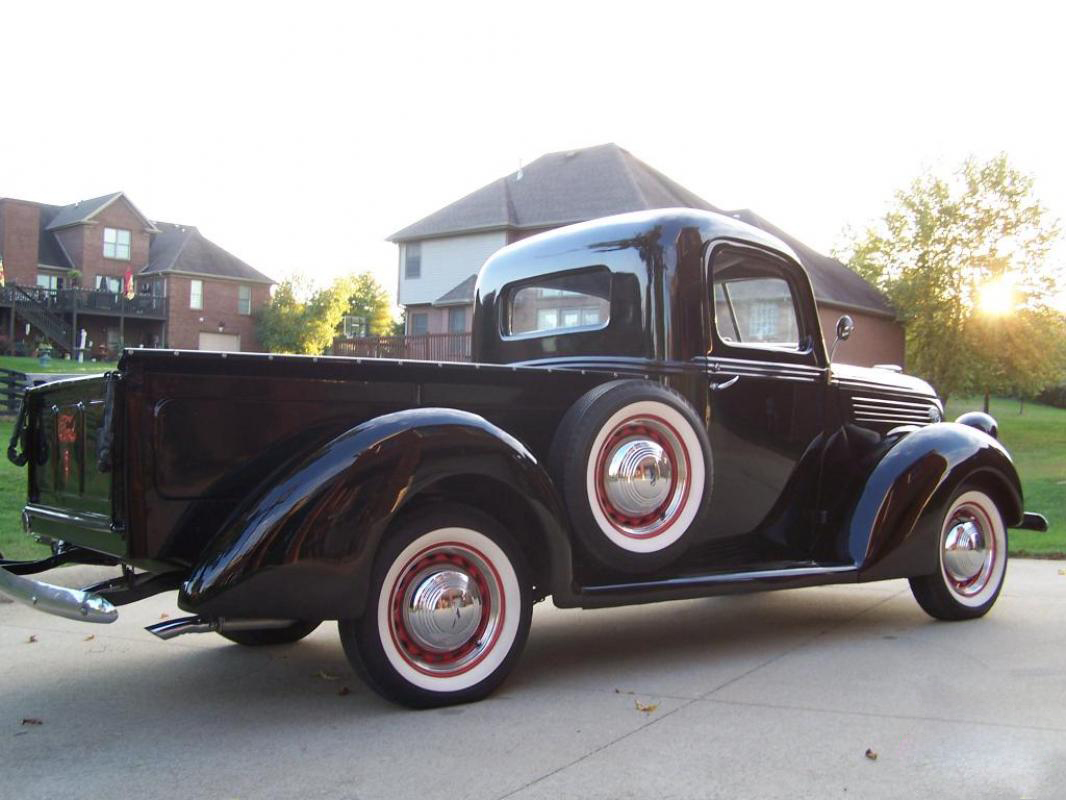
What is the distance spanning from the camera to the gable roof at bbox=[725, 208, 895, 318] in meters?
31.4

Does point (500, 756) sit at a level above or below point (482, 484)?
below

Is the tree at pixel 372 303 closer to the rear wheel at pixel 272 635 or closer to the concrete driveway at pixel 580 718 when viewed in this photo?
the rear wheel at pixel 272 635

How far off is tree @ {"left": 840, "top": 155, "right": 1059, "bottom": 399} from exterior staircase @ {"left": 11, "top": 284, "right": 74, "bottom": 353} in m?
32.9

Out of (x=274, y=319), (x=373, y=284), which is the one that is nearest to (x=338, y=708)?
(x=274, y=319)

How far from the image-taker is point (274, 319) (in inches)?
1932

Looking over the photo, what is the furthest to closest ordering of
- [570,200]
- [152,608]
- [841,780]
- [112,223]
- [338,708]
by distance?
[112,223] → [570,200] → [152,608] → [338,708] → [841,780]

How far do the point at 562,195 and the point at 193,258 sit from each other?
22987mm

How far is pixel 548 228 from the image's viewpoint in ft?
108

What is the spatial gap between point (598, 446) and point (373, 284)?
7692cm

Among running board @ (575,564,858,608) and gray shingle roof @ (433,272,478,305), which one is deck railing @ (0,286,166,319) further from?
running board @ (575,564,858,608)

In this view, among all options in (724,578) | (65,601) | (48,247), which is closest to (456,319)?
(48,247)

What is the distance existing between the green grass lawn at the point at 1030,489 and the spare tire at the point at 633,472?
180 inches

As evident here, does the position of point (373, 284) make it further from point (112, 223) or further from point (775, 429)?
point (775, 429)

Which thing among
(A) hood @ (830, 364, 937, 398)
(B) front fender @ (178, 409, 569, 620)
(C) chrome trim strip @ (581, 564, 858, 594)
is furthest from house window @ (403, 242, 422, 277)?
(B) front fender @ (178, 409, 569, 620)
